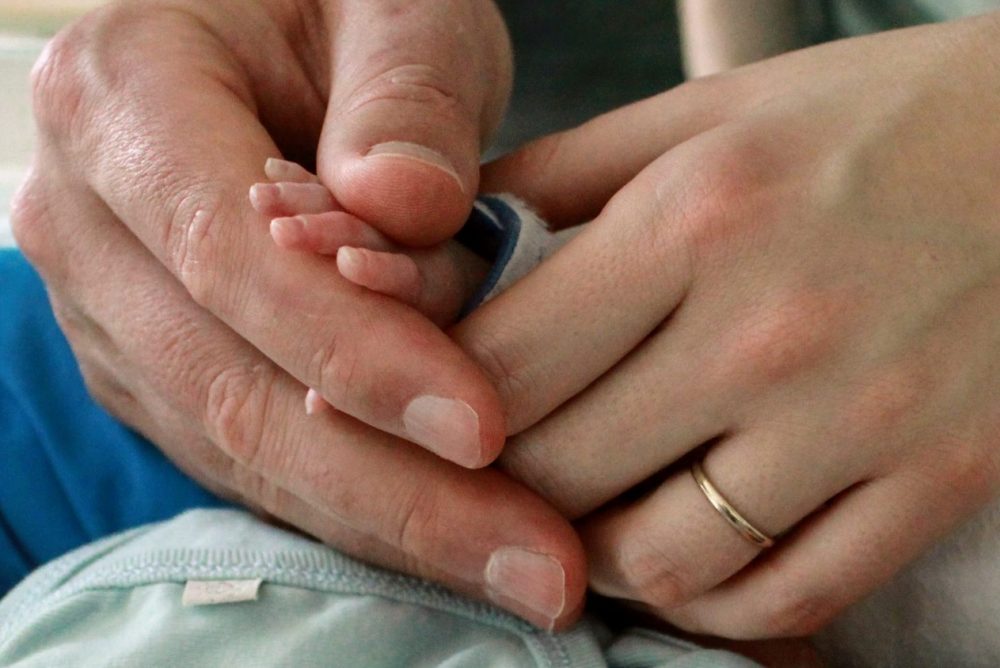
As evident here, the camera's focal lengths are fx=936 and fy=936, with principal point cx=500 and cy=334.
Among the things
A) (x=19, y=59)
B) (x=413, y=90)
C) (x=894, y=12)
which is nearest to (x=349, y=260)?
(x=413, y=90)

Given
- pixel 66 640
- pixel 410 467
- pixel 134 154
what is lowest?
pixel 66 640

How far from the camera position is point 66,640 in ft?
1.68

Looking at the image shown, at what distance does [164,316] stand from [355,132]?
0.15 metres

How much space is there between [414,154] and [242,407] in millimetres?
158

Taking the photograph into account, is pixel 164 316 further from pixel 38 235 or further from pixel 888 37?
pixel 888 37

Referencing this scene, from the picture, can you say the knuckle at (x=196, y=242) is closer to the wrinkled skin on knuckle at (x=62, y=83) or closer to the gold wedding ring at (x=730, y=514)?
the wrinkled skin on knuckle at (x=62, y=83)

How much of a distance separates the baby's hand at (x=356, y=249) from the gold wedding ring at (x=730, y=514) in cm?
15

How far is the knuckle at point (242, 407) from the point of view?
48 cm

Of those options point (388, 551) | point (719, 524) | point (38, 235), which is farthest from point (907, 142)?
point (38, 235)

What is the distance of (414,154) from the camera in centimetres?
44

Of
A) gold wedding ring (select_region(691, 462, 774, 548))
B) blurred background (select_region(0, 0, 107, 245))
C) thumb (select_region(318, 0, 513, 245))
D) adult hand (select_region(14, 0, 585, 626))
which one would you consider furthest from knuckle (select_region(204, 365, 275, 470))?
blurred background (select_region(0, 0, 107, 245))

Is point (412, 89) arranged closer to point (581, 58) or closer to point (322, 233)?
point (322, 233)

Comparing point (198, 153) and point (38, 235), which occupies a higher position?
point (198, 153)

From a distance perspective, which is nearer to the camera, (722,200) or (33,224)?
(722,200)
